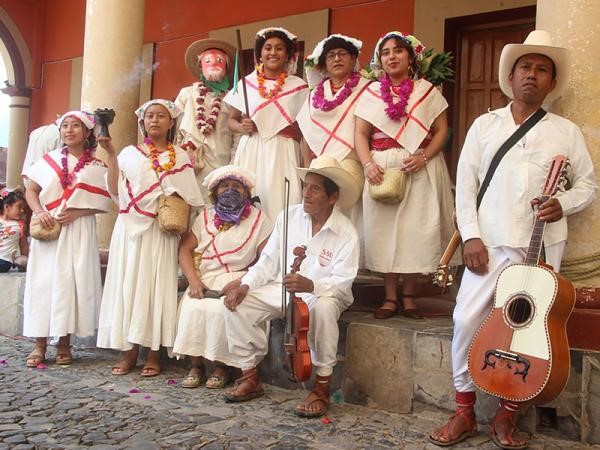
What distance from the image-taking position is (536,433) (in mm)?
4070

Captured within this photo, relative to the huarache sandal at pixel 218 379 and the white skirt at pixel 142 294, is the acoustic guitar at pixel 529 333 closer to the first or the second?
the huarache sandal at pixel 218 379

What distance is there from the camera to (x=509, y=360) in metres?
3.57

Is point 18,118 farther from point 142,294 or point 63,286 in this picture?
point 142,294

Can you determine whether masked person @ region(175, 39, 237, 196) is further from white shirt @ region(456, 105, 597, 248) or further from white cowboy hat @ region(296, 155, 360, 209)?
white shirt @ region(456, 105, 597, 248)

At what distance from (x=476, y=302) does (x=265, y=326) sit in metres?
1.67

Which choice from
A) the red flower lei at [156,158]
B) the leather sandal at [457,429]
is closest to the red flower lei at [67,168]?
the red flower lei at [156,158]

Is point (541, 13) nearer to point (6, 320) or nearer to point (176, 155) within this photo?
point (176, 155)

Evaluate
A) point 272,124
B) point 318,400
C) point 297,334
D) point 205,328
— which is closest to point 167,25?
point 272,124

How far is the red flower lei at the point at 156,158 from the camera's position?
5516 mm

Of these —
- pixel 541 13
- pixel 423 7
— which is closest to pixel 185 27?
pixel 423 7

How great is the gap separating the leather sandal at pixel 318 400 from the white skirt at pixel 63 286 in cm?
222

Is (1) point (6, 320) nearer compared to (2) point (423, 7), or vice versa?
(1) point (6, 320)

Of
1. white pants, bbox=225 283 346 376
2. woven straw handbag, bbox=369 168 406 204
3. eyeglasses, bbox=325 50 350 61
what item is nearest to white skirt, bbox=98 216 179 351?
white pants, bbox=225 283 346 376

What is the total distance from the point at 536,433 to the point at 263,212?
2619 mm
